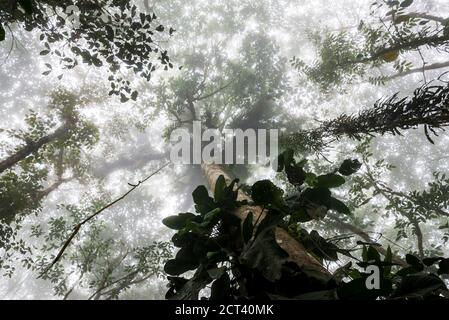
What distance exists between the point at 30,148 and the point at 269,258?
867 centimetres

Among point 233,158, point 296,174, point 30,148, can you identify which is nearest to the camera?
point 296,174

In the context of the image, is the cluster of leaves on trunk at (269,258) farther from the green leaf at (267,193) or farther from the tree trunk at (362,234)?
the tree trunk at (362,234)

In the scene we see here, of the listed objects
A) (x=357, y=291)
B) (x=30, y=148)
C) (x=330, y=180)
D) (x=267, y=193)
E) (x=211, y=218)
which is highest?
(x=30, y=148)

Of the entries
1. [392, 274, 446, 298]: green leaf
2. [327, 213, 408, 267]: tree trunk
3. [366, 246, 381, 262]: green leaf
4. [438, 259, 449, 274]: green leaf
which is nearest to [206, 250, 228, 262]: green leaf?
[392, 274, 446, 298]: green leaf

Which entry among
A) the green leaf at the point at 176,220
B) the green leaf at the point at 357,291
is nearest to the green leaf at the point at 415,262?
the green leaf at the point at 357,291

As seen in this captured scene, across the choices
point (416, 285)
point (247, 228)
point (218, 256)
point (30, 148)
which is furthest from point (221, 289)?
point (30, 148)

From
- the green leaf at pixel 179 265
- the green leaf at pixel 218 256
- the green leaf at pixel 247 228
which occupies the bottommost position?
the green leaf at pixel 179 265

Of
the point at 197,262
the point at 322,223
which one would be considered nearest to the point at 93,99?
the point at 322,223

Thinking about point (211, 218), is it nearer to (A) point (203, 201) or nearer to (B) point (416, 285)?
(A) point (203, 201)

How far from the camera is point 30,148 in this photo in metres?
8.02

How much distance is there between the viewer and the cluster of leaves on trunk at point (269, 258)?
4.44 feet

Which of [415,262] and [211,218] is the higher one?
[211,218]

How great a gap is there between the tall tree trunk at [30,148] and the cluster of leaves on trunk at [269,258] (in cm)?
717

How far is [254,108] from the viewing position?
12.2 metres
